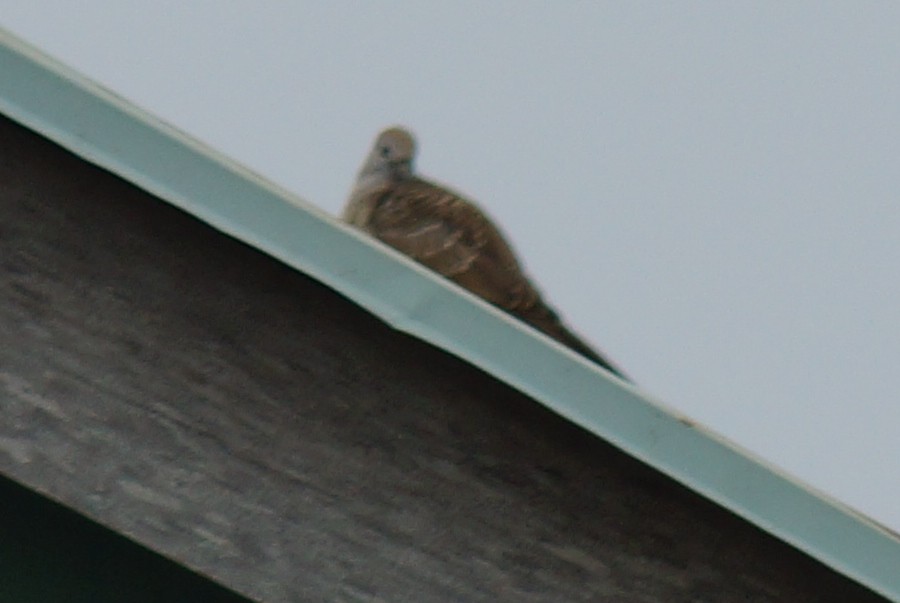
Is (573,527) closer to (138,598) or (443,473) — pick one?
(443,473)

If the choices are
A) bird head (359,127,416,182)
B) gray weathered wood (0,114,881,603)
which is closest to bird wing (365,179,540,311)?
bird head (359,127,416,182)

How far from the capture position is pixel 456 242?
3.56 metres

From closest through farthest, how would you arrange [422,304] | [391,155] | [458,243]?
[422,304]
[458,243]
[391,155]

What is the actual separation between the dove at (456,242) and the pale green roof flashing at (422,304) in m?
1.08

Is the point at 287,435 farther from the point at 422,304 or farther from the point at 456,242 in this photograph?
the point at 456,242

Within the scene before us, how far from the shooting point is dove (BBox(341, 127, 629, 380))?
10.9 ft

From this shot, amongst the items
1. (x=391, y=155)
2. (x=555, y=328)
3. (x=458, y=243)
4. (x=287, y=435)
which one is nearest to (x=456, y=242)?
(x=458, y=243)

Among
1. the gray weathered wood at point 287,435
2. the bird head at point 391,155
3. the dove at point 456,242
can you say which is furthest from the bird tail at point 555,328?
the bird head at point 391,155

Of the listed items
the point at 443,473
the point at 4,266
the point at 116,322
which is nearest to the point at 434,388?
the point at 443,473

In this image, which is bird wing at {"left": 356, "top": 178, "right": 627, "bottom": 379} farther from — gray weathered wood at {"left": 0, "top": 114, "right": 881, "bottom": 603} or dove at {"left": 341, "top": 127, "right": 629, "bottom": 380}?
gray weathered wood at {"left": 0, "top": 114, "right": 881, "bottom": 603}

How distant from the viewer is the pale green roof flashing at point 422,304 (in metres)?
1.64

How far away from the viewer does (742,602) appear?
1789 mm

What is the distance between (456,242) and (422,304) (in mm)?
1889

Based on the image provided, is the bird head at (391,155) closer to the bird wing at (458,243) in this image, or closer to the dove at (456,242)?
the dove at (456,242)
